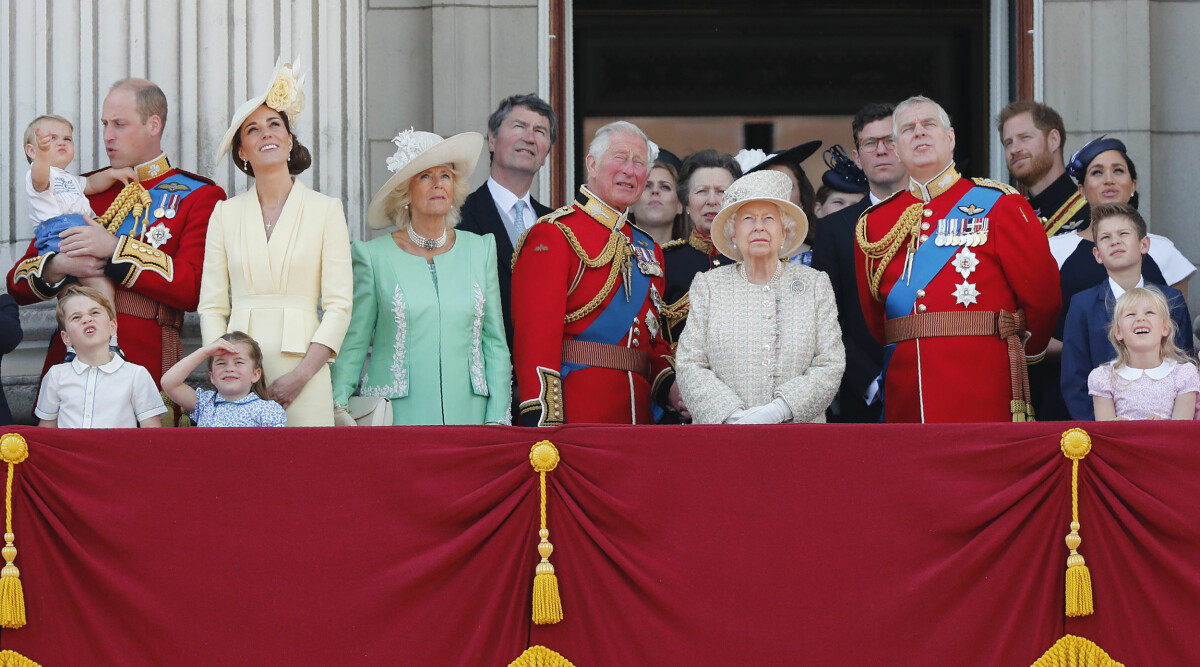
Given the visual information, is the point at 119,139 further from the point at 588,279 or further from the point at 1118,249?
the point at 1118,249

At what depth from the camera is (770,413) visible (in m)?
4.89

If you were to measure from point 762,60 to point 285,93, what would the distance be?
245 inches

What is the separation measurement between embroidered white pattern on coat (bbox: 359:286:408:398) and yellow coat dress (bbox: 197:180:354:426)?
0.15 m

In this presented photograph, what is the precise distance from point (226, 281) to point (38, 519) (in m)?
1.09

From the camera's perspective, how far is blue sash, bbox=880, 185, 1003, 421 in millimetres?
5406

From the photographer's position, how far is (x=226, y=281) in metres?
5.23

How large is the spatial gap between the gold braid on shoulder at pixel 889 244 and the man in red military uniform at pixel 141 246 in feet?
7.15

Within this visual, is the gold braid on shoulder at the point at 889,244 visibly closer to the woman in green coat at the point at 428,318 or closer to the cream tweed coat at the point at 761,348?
the cream tweed coat at the point at 761,348

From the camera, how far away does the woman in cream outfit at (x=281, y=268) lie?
Result: 5055 mm

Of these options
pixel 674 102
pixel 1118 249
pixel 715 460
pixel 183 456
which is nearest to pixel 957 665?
pixel 715 460

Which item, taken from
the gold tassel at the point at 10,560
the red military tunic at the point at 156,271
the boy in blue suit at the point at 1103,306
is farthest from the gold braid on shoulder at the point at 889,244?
the gold tassel at the point at 10,560

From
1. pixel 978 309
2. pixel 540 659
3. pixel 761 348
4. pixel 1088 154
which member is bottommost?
pixel 540 659

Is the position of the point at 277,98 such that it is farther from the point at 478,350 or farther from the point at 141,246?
the point at 478,350

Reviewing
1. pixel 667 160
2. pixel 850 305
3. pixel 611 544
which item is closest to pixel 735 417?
pixel 611 544
